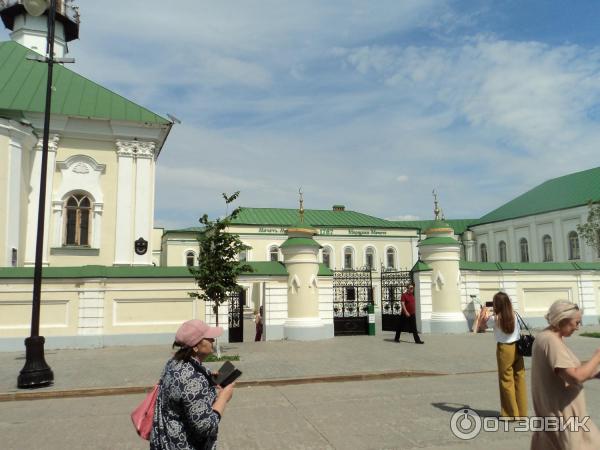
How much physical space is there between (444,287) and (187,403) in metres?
17.2

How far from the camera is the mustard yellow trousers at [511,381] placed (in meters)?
6.66

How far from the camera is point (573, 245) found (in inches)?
1780

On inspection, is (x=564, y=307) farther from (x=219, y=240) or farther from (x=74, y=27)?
(x=74, y=27)

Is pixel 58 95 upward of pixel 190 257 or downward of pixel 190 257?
upward

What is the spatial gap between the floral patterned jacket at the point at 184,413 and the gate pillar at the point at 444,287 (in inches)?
668

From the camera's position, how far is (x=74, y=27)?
96.2ft

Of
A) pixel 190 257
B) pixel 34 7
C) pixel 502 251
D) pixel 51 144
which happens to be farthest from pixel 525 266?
pixel 502 251

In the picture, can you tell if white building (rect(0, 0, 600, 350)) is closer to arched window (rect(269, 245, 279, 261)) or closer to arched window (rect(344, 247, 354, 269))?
arched window (rect(269, 245, 279, 261))

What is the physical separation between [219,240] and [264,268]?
4.06m

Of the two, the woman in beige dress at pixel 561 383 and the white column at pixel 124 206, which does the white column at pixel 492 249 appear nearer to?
the white column at pixel 124 206

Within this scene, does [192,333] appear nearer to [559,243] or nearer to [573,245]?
[573,245]

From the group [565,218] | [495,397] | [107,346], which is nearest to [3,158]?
[107,346]

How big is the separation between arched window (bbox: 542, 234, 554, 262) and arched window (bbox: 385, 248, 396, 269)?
602 inches

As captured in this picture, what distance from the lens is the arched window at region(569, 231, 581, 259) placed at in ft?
146
